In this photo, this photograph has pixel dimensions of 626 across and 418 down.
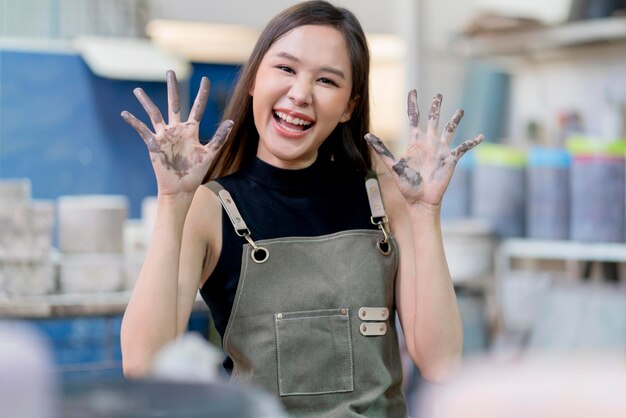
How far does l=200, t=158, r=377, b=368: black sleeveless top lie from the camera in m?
1.62

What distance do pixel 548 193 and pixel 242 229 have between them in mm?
2023

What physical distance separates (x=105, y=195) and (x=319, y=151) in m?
2.73

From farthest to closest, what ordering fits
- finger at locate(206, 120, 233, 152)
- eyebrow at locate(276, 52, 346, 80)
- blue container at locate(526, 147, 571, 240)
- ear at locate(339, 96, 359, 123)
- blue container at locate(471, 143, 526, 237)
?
blue container at locate(471, 143, 526, 237)
blue container at locate(526, 147, 571, 240)
ear at locate(339, 96, 359, 123)
eyebrow at locate(276, 52, 346, 80)
finger at locate(206, 120, 233, 152)

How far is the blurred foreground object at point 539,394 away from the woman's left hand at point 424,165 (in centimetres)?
91

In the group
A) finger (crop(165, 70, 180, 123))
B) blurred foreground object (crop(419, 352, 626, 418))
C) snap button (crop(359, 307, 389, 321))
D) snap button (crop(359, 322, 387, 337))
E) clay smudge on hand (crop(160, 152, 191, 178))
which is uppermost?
finger (crop(165, 70, 180, 123))

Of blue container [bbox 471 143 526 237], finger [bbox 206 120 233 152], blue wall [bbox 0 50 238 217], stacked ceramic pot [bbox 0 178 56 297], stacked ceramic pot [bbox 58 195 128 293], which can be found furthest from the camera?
blue wall [bbox 0 50 238 217]

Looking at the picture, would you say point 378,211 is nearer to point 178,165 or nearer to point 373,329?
point 373,329

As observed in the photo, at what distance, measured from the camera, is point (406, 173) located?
160 centimetres

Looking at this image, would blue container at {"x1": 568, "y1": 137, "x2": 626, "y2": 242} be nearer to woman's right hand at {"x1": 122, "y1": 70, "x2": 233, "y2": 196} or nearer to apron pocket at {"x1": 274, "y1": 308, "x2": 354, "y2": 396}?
apron pocket at {"x1": 274, "y1": 308, "x2": 354, "y2": 396}

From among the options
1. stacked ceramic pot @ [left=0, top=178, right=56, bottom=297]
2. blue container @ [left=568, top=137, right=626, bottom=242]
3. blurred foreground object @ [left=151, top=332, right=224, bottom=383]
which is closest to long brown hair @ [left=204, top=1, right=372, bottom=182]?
blurred foreground object @ [left=151, top=332, right=224, bottom=383]

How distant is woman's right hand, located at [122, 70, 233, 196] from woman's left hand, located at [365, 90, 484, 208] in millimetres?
301

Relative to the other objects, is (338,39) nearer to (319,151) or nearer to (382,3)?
(319,151)

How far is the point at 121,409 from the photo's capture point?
614mm

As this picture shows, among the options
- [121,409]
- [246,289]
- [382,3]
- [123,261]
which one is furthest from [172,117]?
[382,3]
